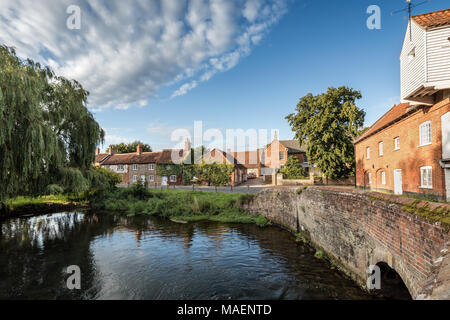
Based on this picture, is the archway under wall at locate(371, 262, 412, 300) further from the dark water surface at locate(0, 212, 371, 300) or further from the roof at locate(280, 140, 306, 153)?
the roof at locate(280, 140, 306, 153)

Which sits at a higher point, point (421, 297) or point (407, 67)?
point (407, 67)

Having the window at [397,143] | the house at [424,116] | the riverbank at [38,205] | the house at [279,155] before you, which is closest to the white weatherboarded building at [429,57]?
the house at [424,116]

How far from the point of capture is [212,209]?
67.4ft

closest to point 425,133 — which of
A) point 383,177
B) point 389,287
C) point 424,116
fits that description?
point 424,116

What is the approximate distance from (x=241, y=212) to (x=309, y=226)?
8.37 m

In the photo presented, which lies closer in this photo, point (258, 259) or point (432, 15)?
point (258, 259)

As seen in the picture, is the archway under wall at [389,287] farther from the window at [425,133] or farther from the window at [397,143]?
the window at [397,143]

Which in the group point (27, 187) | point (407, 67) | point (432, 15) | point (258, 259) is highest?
point (432, 15)

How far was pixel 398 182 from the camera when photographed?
16.4 metres

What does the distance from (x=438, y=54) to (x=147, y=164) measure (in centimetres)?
4101

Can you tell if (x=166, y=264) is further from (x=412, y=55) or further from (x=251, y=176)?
(x=251, y=176)
